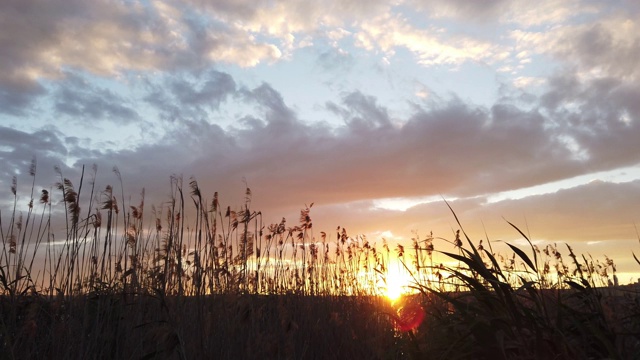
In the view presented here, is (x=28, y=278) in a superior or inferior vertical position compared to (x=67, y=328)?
superior

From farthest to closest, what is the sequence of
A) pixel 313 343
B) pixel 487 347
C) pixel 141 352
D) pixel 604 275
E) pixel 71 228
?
pixel 604 275
pixel 313 343
pixel 71 228
pixel 141 352
pixel 487 347

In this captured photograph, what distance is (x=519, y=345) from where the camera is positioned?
10.0 feet

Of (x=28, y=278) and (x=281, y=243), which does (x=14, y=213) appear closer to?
(x=28, y=278)

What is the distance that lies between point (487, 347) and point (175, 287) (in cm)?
405

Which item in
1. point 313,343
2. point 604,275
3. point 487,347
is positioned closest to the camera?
point 487,347

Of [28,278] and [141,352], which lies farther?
[28,278]

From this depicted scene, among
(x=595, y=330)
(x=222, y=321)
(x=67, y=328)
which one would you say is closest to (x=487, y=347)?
(x=595, y=330)

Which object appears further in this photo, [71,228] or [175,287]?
[175,287]

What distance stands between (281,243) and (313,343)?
1.76 m

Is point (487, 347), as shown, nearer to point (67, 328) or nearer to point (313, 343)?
point (313, 343)

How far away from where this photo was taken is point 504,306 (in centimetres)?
338

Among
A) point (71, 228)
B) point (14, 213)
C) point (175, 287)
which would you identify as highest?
point (14, 213)

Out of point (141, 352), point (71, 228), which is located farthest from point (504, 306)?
point (71, 228)

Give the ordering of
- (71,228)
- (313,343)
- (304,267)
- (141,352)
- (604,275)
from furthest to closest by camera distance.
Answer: (604,275), (304,267), (313,343), (71,228), (141,352)
